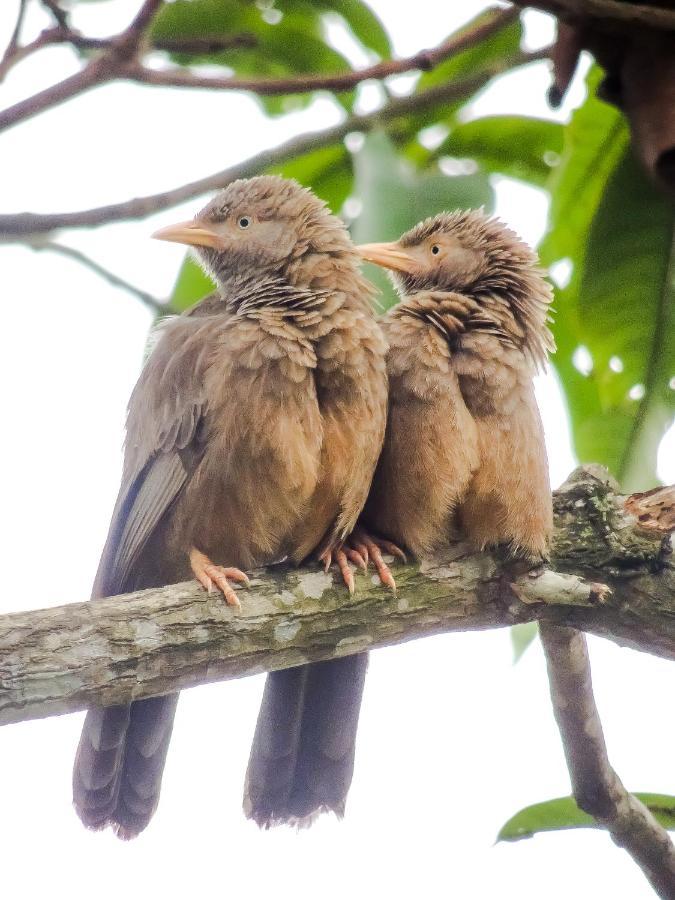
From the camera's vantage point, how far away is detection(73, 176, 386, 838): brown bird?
3.39 metres

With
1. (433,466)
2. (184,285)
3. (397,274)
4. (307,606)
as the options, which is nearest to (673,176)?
(433,466)

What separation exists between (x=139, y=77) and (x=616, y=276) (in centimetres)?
159

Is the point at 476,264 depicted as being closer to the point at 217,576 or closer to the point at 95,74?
the point at 217,576

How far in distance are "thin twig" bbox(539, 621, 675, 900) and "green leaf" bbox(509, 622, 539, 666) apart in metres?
0.44

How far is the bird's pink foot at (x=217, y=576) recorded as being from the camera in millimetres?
3104

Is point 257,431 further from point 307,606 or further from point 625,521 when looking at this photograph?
point 625,521

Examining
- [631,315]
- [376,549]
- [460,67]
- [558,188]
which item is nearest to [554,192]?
[558,188]

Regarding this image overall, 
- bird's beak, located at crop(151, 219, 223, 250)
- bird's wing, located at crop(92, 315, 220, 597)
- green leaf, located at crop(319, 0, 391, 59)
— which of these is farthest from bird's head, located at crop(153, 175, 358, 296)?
green leaf, located at crop(319, 0, 391, 59)

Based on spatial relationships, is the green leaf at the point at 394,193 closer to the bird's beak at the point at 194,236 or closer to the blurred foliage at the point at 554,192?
the blurred foliage at the point at 554,192

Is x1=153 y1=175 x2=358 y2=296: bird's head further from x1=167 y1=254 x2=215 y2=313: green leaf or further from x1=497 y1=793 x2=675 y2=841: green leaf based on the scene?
x1=497 y1=793 x2=675 y2=841: green leaf

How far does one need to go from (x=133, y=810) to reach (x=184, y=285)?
5.92ft

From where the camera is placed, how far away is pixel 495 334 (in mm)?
3682

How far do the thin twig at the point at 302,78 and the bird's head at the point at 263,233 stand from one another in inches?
37.5

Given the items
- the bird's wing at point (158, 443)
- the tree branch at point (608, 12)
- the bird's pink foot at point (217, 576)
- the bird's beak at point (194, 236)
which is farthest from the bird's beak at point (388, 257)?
the tree branch at point (608, 12)
